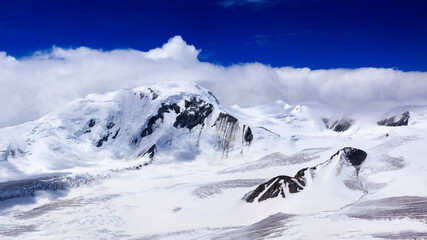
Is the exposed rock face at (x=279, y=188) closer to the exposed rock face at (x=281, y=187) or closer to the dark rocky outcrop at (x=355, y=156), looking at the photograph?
the exposed rock face at (x=281, y=187)

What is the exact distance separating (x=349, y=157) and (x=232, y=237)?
69571 mm

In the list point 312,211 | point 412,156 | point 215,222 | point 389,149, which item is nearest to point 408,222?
point 312,211

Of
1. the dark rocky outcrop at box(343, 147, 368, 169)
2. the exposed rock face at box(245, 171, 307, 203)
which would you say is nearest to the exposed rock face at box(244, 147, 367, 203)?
the exposed rock face at box(245, 171, 307, 203)

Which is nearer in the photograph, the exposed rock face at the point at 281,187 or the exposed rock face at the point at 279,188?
the exposed rock face at the point at 279,188

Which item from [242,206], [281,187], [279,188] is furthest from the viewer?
Answer: [242,206]

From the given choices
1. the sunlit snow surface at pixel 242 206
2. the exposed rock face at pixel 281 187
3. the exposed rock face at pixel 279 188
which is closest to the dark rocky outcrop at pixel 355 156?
the exposed rock face at pixel 281 187

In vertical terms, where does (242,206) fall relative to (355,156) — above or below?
below

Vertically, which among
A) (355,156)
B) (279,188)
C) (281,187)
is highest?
(355,156)

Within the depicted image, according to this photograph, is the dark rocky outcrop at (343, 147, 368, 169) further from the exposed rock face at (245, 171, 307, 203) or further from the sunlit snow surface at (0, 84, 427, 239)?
the exposed rock face at (245, 171, 307, 203)

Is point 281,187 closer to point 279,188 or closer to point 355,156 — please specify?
point 279,188

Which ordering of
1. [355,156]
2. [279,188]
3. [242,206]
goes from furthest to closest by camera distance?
[355,156]
[242,206]
[279,188]

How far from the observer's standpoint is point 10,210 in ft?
491

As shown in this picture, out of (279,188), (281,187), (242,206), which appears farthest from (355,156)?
(242,206)

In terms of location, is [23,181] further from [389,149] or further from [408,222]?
[408,222]
